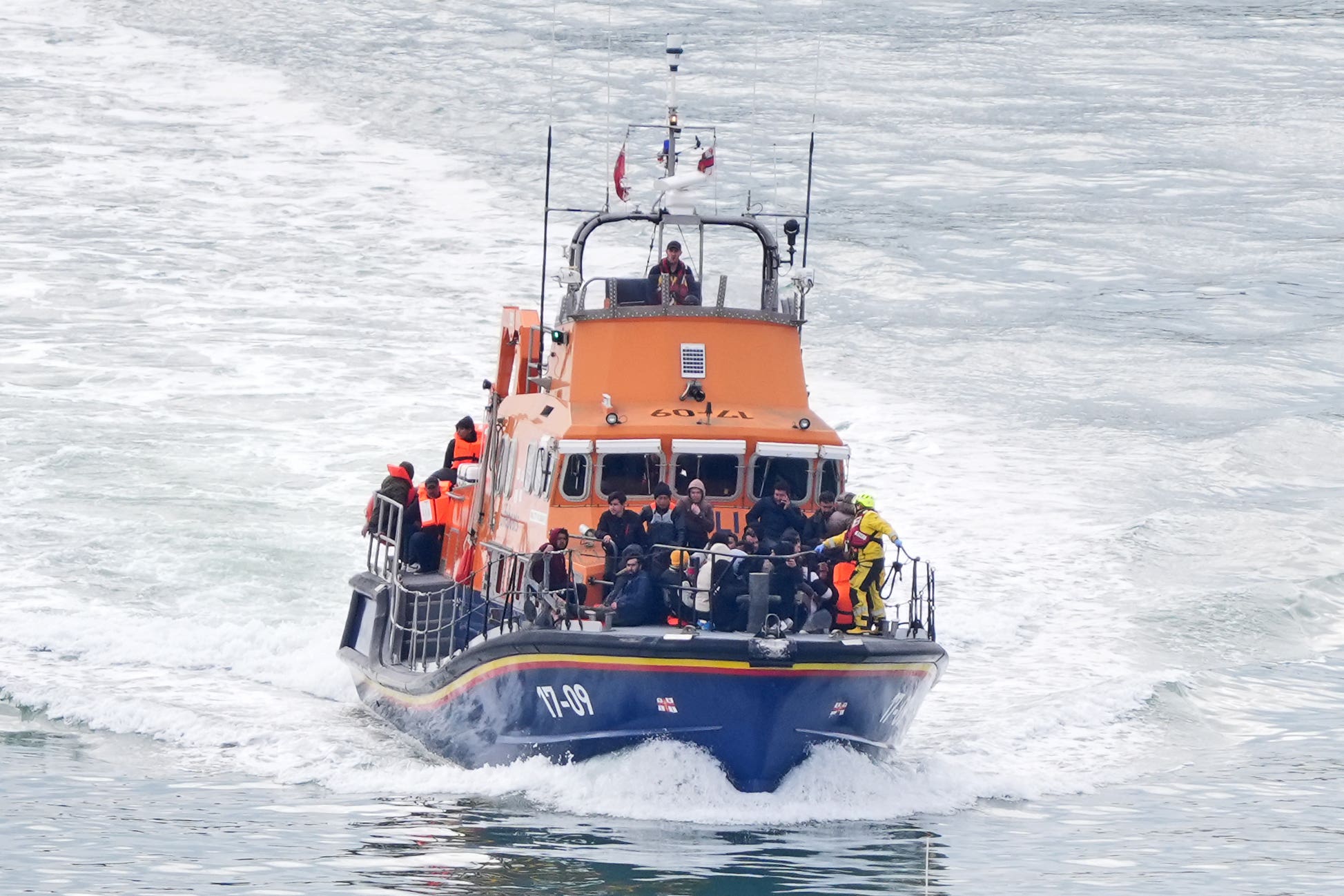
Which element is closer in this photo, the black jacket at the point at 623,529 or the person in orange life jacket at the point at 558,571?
the person in orange life jacket at the point at 558,571

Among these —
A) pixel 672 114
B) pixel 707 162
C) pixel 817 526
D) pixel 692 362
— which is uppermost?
pixel 672 114

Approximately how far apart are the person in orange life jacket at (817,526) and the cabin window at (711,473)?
698 millimetres

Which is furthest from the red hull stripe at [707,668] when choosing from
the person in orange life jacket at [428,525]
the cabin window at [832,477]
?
the person in orange life jacket at [428,525]

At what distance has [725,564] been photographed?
13.6 meters

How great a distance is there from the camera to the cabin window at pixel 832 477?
15695 mm

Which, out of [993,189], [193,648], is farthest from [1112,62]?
[193,648]

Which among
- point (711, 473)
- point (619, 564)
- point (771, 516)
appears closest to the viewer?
point (619, 564)

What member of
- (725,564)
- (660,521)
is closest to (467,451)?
(660,521)

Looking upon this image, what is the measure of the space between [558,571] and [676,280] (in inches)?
116

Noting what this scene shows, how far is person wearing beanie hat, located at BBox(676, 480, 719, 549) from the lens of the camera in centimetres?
1428

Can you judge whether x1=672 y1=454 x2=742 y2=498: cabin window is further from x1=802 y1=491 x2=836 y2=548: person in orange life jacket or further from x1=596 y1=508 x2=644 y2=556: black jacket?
x1=596 y1=508 x2=644 y2=556: black jacket

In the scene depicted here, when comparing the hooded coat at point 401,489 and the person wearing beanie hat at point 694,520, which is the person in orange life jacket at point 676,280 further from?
the hooded coat at point 401,489

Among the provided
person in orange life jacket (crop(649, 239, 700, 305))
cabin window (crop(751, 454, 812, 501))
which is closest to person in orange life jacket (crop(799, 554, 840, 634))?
cabin window (crop(751, 454, 812, 501))

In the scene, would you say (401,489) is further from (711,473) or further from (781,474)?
(781,474)
